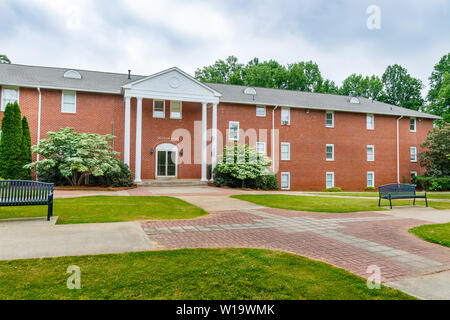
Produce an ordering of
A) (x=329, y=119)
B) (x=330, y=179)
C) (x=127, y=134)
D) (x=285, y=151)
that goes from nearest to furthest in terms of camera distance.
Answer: (x=127, y=134) < (x=285, y=151) < (x=330, y=179) < (x=329, y=119)

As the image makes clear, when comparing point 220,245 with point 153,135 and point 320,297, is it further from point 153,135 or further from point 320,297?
point 153,135

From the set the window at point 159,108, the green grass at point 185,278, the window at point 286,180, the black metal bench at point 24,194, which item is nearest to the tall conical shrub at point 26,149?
the window at point 159,108

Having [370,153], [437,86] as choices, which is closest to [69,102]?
[370,153]

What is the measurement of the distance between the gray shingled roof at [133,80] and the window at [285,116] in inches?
26.6

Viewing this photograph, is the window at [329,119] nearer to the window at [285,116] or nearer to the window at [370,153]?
the window at [285,116]

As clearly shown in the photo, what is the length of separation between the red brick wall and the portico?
1.38 meters

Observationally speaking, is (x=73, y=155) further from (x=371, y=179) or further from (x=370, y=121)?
(x=370, y=121)

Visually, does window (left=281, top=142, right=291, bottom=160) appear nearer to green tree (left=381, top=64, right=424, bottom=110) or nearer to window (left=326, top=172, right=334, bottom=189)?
window (left=326, top=172, right=334, bottom=189)

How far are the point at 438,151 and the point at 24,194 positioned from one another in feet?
103

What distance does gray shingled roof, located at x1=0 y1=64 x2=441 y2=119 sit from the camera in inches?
806

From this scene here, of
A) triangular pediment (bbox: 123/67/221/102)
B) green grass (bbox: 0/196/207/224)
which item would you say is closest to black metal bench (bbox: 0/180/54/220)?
green grass (bbox: 0/196/207/224)

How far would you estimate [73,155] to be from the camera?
55.6 feet

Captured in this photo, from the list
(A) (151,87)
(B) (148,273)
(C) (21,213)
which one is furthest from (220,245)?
(A) (151,87)

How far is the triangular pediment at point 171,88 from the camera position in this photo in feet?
66.8
